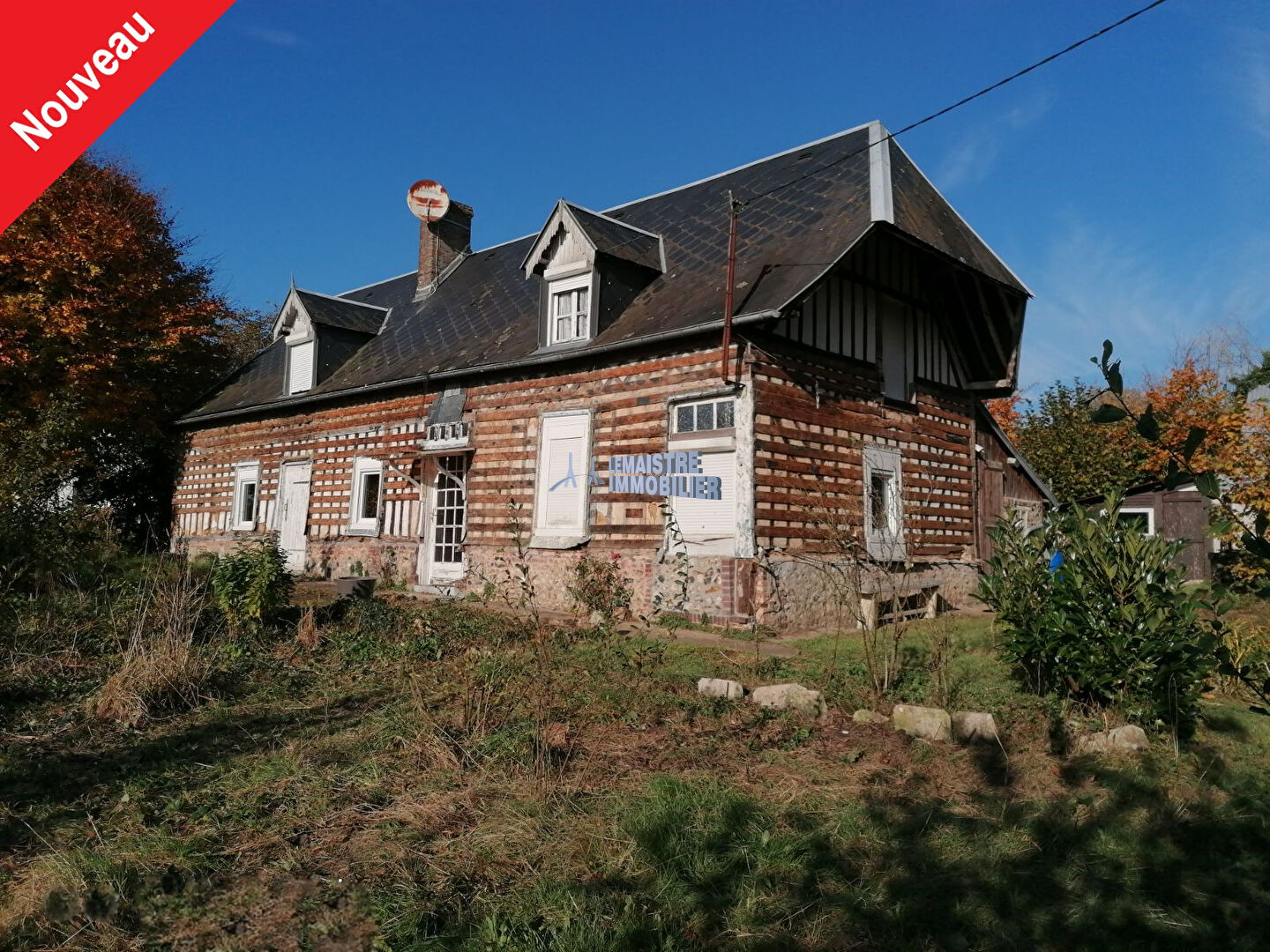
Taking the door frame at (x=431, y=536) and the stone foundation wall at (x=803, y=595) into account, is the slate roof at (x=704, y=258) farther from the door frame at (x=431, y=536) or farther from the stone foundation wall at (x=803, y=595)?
the stone foundation wall at (x=803, y=595)

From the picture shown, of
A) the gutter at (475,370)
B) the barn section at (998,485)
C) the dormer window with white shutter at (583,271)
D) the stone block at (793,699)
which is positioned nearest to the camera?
the stone block at (793,699)

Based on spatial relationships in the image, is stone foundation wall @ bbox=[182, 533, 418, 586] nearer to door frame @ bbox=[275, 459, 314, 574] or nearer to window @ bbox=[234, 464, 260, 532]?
door frame @ bbox=[275, 459, 314, 574]

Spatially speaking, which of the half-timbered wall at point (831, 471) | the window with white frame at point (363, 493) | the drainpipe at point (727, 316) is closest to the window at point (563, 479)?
the drainpipe at point (727, 316)

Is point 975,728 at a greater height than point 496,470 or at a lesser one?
lesser

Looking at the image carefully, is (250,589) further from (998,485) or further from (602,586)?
(998,485)

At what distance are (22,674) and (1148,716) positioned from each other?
8.39 m

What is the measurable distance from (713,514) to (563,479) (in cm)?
274

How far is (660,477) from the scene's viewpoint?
11.6 m

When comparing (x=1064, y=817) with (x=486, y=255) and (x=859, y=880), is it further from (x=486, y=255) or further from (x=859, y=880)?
(x=486, y=255)

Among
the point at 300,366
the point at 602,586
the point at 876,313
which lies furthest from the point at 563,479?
the point at 300,366

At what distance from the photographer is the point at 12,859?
3.75m

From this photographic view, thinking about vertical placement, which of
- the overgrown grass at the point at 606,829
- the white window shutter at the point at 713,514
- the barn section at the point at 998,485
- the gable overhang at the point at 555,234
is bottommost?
the overgrown grass at the point at 606,829

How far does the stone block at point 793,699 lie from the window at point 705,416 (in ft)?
16.5

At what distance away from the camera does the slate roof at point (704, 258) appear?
1148 cm
